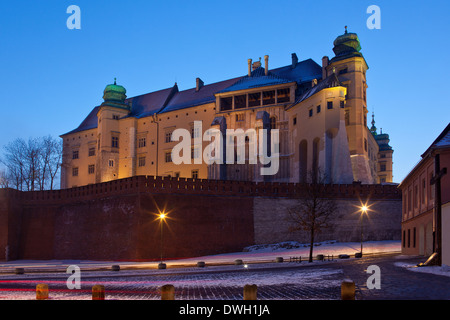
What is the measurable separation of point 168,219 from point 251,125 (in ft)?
69.8

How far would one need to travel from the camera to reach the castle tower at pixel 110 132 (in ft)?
211

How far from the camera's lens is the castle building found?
1864 inches

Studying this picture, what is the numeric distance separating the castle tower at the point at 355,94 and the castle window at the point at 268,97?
639cm

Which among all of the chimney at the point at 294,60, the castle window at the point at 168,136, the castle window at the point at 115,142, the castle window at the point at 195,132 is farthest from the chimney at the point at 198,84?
the chimney at the point at 294,60

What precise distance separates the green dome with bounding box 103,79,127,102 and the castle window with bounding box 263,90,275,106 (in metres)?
21.4

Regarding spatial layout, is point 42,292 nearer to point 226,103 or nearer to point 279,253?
point 279,253

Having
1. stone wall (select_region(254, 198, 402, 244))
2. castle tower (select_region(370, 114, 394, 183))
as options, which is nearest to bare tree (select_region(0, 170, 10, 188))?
stone wall (select_region(254, 198, 402, 244))

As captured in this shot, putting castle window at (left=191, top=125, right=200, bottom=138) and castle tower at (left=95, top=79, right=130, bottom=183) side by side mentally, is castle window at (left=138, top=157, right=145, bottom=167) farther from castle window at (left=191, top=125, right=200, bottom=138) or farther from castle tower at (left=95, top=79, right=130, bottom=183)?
castle window at (left=191, top=125, right=200, bottom=138)

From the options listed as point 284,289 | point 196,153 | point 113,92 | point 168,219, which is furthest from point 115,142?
point 284,289

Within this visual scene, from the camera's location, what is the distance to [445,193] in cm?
2164

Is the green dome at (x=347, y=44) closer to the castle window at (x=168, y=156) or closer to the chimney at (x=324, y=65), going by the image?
the chimney at (x=324, y=65)

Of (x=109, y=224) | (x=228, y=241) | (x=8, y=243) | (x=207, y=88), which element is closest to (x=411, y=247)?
(x=228, y=241)

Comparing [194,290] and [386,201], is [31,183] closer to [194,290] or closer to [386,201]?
[386,201]

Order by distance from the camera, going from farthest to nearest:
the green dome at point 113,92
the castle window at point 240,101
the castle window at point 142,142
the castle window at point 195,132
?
the green dome at point 113,92
the castle window at point 142,142
the castle window at point 195,132
the castle window at point 240,101
